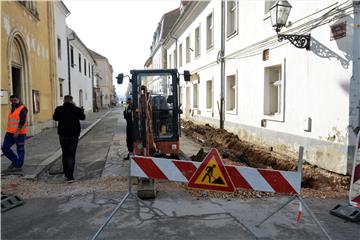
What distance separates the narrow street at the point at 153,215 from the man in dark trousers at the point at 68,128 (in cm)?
52

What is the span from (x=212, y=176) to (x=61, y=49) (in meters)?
17.8

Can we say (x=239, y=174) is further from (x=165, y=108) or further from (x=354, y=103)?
(x=165, y=108)

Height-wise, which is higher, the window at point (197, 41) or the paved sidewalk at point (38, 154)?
the window at point (197, 41)

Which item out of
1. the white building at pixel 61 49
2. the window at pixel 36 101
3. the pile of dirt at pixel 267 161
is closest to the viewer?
the pile of dirt at pixel 267 161

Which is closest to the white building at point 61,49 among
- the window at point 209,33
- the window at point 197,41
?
the window at point 197,41

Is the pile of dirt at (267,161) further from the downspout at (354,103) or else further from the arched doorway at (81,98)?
the arched doorway at (81,98)

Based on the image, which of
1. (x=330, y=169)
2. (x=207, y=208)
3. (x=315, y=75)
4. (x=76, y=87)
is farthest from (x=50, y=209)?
(x=76, y=87)

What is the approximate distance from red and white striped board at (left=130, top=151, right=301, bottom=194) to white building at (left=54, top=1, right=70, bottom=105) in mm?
14926

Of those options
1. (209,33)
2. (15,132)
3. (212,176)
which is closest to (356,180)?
(212,176)

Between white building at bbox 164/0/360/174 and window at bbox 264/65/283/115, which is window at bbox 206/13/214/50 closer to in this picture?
white building at bbox 164/0/360/174

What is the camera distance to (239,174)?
12.5 ft

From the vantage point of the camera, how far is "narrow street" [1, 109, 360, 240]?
155 inches

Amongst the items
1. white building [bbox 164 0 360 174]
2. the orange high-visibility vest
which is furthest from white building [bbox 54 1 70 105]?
the orange high-visibility vest

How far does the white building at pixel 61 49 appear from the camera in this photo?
1819 centimetres
